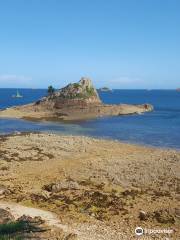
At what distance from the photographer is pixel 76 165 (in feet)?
147

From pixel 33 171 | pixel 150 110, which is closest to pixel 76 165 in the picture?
pixel 33 171

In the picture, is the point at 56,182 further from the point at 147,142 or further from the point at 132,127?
the point at 132,127

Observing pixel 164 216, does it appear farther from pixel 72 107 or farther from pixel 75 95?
pixel 75 95

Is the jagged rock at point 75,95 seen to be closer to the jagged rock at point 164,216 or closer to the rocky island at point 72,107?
the rocky island at point 72,107

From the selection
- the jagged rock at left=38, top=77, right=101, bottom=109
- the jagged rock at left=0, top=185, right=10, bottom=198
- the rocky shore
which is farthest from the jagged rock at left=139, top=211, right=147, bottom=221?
the jagged rock at left=38, top=77, right=101, bottom=109

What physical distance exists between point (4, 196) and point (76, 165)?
1224cm

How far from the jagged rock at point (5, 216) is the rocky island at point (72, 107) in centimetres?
7859

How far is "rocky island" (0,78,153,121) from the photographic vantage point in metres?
111

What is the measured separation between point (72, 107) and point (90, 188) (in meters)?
81.2

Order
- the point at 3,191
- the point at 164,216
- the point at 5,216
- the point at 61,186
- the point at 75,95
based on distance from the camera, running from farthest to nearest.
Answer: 1. the point at 75,95
2. the point at 61,186
3. the point at 3,191
4. the point at 164,216
5. the point at 5,216

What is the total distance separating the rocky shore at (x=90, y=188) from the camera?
88.7 feet

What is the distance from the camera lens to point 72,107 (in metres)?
117

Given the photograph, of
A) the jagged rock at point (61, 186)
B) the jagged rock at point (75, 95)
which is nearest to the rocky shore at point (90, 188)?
the jagged rock at point (61, 186)

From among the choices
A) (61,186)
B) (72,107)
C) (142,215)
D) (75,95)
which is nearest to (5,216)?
(142,215)
